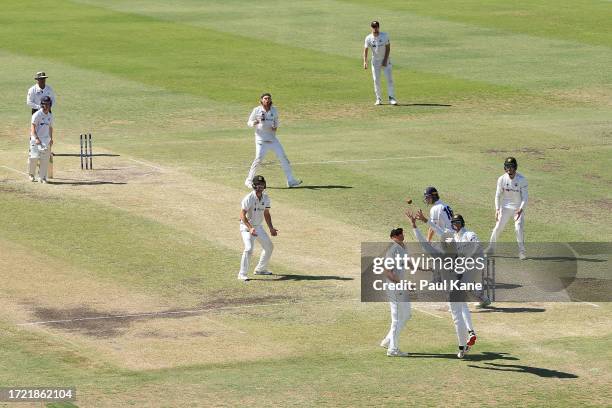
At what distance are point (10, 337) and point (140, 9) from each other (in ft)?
141

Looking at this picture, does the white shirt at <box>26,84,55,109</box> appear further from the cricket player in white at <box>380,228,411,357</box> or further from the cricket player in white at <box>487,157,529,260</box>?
the cricket player in white at <box>380,228,411,357</box>

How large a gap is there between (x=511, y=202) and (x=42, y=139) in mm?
12750

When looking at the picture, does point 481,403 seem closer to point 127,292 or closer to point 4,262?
point 127,292

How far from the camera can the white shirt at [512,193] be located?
95.0 ft

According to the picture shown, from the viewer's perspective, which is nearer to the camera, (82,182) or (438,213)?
(438,213)

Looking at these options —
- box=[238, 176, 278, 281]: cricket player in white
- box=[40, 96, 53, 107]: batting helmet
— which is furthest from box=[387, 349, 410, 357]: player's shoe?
box=[40, 96, 53, 107]: batting helmet

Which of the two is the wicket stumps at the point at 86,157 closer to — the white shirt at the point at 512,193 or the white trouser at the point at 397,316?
the white shirt at the point at 512,193

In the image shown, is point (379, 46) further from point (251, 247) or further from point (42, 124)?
point (251, 247)

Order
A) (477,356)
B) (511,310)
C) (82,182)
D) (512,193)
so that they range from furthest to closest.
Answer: (82,182) → (512,193) → (511,310) → (477,356)

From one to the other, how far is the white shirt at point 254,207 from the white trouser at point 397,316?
5015 millimetres

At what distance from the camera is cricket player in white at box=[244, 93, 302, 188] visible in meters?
35.3

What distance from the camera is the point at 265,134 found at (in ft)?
116

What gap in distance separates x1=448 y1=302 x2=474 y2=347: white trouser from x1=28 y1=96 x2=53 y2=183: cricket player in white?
15.6 metres

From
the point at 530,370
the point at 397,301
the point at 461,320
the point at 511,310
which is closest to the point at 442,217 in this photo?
the point at 511,310
